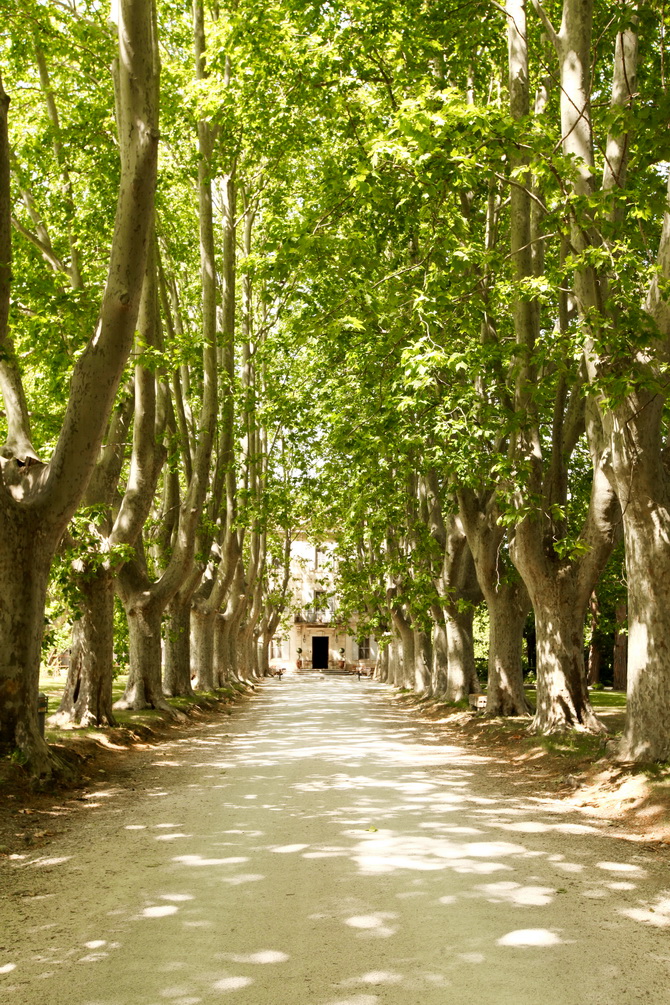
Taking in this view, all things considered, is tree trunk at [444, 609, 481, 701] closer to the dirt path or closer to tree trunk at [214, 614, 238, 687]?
tree trunk at [214, 614, 238, 687]

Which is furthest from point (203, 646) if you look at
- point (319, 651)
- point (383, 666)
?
point (319, 651)

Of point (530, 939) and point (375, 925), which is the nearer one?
point (530, 939)

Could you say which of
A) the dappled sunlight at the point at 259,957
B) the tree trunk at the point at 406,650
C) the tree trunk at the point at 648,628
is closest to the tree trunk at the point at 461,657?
the tree trunk at the point at 406,650

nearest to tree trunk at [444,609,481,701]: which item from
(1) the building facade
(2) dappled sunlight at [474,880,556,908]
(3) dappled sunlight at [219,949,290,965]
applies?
(2) dappled sunlight at [474,880,556,908]

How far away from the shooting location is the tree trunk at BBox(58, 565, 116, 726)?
14312mm

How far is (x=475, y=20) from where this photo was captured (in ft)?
41.2

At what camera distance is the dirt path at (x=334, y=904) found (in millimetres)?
4082

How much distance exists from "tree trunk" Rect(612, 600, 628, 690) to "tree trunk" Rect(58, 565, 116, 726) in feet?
59.3

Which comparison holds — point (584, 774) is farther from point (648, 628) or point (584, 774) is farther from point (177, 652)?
point (177, 652)

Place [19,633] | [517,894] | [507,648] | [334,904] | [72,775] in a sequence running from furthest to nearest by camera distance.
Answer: [507,648]
[72,775]
[19,633]
[517,894]
[334,904]

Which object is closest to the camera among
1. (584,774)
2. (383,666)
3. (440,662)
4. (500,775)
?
(584,774)

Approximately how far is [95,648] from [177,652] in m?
7.88

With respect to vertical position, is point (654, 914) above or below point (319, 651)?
above

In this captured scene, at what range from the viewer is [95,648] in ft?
47.5
